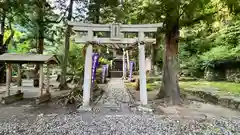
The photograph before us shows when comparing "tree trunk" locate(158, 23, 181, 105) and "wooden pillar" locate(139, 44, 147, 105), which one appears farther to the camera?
"tree trunk" locate(158, 23, 181, 105)

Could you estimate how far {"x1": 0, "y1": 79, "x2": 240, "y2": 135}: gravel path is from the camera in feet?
14.6

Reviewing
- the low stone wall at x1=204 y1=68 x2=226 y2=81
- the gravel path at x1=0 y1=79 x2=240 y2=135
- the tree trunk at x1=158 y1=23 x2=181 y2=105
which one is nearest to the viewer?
the gravel path at x1=0 y1=79 x2=240 y2=135

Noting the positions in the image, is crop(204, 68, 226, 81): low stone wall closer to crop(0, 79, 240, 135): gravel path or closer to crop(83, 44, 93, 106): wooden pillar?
crop(0, 79, 240, 135): gravel path

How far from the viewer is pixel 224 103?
7.29 m

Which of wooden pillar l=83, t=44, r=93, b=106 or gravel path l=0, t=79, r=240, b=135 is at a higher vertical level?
wooden pillar l=83, t=44, r=93, b=106

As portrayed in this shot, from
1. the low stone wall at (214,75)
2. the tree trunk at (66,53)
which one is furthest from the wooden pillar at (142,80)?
the low stone wall at (214,75)

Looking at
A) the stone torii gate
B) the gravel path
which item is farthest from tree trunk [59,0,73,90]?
the gravel path

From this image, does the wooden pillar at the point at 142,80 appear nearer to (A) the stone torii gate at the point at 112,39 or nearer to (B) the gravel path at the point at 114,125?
(A) the stone torii gate at the point at 112,39

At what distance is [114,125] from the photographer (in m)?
4.92

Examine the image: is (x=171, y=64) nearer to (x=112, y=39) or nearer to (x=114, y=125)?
(x=112, y=39)

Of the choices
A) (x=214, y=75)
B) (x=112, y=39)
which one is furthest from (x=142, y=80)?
(x=214, y=75)

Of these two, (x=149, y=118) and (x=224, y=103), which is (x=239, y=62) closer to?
(x=224, y=103)

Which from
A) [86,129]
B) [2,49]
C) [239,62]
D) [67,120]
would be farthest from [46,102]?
[239,62]

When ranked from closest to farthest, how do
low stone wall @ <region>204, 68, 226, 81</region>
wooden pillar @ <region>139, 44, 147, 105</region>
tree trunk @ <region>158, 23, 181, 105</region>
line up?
wooden pillar @ <region>139, 44, 147, 105</region> < tree trunk @ <region>158, 23, 181, 105</region> < low stone wall @ <region>204, 68, 226, 81</region>
